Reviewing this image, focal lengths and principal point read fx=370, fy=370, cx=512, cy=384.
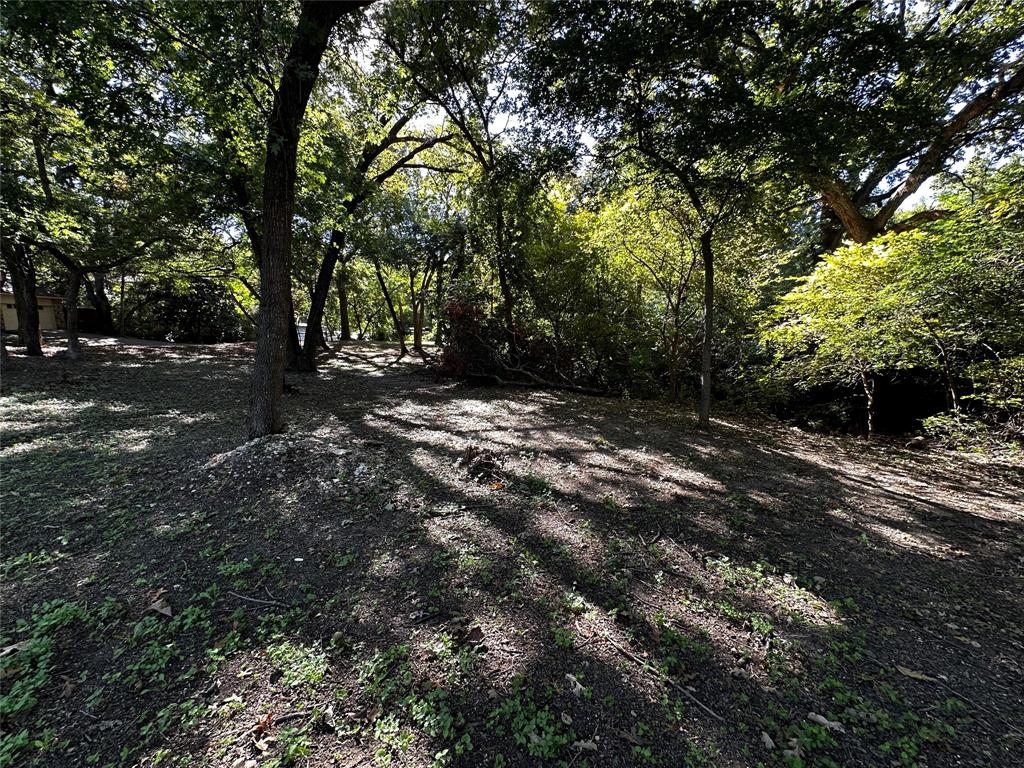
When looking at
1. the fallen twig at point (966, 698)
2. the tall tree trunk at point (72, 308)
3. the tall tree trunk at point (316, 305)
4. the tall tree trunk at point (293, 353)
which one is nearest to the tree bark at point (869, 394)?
the fallen twig at point (966, 698)

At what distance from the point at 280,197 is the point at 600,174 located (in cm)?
443

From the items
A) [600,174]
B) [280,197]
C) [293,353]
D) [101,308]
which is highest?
[600,174]

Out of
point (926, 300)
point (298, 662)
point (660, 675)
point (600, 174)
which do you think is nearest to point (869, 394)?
point (926, 300)

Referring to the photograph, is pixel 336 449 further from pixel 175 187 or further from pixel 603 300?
pixel 603 300

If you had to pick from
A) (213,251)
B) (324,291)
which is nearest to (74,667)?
(324,291)

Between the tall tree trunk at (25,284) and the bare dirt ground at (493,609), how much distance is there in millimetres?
7294

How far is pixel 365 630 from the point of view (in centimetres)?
188

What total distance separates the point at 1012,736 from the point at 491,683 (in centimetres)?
205

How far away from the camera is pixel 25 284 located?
8875mm

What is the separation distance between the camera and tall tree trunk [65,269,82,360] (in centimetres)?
846

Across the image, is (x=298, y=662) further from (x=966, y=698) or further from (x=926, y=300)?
(x=926, y=300)

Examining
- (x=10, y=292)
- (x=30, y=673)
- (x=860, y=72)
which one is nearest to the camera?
(x=30, y=673)

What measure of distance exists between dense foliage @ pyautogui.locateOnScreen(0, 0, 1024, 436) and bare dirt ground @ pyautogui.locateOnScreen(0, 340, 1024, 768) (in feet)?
5.74

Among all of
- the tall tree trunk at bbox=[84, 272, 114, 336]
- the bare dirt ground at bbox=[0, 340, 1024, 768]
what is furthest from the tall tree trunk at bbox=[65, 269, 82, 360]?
the tall tree trunk at bbox=[84, 272, 114, 336]
